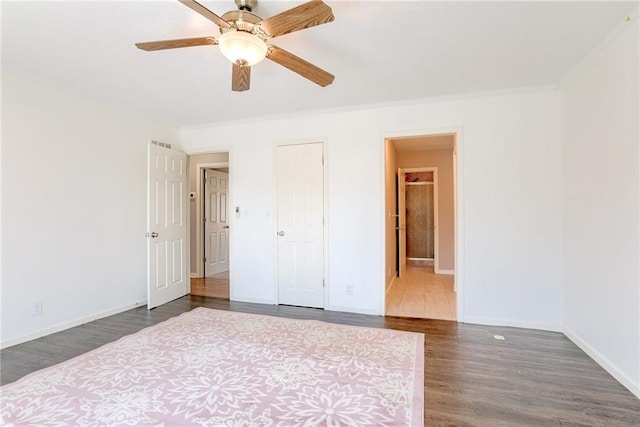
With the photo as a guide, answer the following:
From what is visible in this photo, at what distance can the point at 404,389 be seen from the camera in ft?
6.53

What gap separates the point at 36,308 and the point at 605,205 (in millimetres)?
4941

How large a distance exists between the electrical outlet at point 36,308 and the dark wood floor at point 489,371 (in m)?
0.24

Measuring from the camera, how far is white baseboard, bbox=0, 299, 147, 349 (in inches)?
106

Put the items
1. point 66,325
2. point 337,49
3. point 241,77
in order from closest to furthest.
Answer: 1. point 241,77
2. point 337,49
3. point 66,325

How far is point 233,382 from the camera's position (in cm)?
207

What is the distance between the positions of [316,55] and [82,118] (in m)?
2.64

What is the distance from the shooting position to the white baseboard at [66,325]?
2.69 meters

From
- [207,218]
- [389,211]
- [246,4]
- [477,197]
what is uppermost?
[246,4]

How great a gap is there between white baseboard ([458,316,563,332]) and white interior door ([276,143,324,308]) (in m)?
1.71

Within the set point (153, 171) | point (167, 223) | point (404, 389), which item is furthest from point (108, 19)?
point (404, 389)

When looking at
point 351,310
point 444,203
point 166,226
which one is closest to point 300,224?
point 351,310

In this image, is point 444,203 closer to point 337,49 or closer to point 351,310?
point 351,310

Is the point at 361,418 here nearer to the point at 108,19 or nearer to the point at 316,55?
the point at 316,55

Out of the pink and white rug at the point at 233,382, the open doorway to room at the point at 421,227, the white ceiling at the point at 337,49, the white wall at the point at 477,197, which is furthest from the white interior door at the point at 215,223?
the open doorway to room at the point at 421,227
